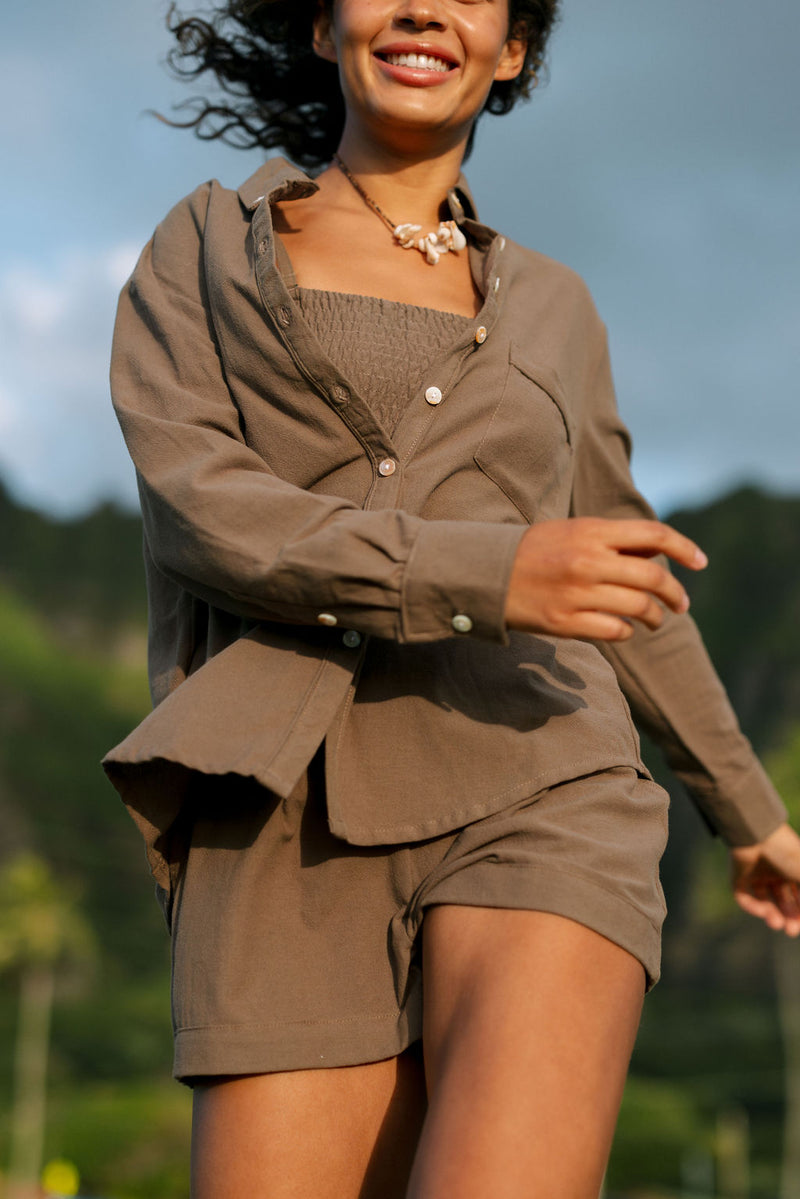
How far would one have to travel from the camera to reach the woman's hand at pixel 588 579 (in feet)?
5.23

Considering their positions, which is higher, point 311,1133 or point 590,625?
point 590,625

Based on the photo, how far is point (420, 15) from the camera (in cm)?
216

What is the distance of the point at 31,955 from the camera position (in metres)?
47.0

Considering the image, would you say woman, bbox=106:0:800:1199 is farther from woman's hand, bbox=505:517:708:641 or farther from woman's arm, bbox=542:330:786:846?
woman's arm, bbox=542:330:786:846

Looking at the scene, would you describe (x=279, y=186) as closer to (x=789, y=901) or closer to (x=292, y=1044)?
(x=292, y=1044)

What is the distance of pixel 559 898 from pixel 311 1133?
18.0 inches

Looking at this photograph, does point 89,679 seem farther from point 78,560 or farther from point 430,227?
point 430,227

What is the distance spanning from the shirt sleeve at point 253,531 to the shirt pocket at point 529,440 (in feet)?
1.14

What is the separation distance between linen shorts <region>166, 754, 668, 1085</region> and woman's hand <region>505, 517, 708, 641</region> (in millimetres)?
289

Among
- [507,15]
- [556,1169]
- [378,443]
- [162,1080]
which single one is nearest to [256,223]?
[378,443]

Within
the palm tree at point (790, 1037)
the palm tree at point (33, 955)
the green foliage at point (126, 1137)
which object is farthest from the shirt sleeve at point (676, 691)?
the palm tree at point (33, 955)

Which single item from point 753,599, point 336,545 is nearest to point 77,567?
point 753,599

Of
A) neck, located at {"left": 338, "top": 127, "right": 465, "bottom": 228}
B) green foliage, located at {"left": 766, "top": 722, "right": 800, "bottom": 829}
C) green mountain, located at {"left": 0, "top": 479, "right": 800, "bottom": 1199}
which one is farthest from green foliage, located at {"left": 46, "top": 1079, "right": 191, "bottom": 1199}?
neck, located at {"left": 338, "top": 127, "right": 465, "bottom": 228}

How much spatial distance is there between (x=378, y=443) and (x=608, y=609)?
492 millimetres
